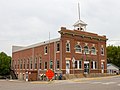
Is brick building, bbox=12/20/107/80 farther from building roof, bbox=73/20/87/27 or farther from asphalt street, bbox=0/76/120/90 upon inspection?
asphalt street, bbox=0/76/120/90

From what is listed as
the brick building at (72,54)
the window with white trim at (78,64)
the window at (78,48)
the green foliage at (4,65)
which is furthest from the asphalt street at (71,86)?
the green foliage at (4,65)

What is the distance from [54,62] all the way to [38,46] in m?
8.90

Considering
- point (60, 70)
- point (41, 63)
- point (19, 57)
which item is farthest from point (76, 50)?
point (19, 57)

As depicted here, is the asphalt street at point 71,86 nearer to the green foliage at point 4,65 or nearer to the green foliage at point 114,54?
the green foliage at point 4,65

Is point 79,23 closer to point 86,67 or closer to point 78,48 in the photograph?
point 78,48

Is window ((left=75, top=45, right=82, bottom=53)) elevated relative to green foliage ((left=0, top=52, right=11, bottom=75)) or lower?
elevated

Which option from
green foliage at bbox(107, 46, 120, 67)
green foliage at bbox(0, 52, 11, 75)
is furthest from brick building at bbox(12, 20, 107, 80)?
green foliage at bbox(107, 46, 120, 67)

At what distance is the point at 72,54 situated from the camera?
44.0m

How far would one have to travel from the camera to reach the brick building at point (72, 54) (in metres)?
43.0

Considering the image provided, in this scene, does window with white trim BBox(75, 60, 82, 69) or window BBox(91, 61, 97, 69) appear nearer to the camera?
window with white trim BBox(75, 60, 82, 69)

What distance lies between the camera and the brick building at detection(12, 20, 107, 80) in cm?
4297

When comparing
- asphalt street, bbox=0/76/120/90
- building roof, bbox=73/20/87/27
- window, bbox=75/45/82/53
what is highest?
building roof, bbox=73/20/87/27

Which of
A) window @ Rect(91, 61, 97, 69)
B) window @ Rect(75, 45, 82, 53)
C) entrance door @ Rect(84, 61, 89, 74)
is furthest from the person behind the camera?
window @ Rect(91, 61, 97, 69)

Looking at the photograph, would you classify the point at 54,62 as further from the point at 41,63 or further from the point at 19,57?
the point at 19,57
